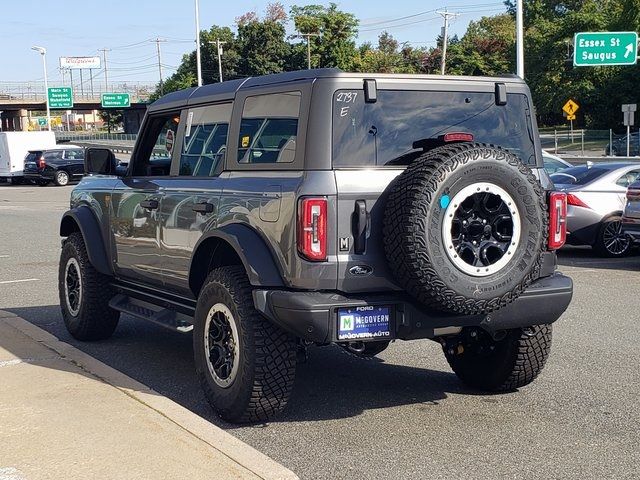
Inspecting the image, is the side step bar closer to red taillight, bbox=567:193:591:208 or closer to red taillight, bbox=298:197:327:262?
red taillight, bbox=298:197:327:262

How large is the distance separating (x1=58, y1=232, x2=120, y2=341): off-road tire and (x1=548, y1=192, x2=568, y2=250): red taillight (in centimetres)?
388

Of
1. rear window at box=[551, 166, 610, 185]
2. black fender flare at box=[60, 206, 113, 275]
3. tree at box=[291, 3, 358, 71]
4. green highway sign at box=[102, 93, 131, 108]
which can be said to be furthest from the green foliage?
black fender flare at box=[60, 206, 113, 275]

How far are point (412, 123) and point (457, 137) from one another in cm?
31

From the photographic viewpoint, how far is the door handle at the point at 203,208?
6.00 m

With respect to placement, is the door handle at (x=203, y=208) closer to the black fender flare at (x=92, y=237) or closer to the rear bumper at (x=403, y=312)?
the rear bumper at (x=403, y=312)

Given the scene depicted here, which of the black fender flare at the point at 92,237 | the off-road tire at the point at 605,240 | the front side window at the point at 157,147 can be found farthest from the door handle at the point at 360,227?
the off-road tire at the point at 605,240

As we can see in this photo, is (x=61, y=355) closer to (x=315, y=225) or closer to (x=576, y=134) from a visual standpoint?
(x=315, y=225)

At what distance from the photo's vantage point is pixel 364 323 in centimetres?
521

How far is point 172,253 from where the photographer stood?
659 cm

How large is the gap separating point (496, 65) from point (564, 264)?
245ft

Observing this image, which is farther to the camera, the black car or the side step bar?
the black car

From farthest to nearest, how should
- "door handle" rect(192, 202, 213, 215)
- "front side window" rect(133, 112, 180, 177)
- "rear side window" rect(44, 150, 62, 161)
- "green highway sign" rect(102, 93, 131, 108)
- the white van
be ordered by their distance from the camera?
"green highway sign" rect(102, 93, 131, 108) → the white van → "rear side window" rect(44, 150, 62, 161) → "front side window" rect(133, 112, 180, 177) → "door handle" rect(192, 202, 213, 215)

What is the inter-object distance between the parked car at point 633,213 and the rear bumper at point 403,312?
296 inches

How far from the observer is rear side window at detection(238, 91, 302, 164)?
552cm
